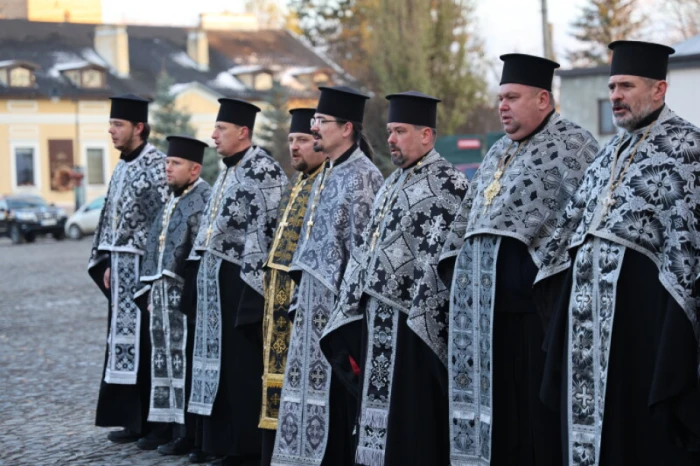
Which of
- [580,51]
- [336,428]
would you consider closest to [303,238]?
[336,428]

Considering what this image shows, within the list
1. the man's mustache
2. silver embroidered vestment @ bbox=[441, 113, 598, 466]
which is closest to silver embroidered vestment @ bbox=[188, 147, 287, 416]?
silver embroidered vestment @ bbox=[441, 113, 598, 466]

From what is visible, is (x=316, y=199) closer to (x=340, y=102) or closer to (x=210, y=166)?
(x=340, y=102)

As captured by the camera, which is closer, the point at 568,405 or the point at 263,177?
the point at 568,405

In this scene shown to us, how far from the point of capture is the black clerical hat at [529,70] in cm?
560

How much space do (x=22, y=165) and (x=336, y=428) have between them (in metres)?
48.4

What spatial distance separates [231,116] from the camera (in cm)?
793

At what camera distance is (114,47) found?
56969 millimetres

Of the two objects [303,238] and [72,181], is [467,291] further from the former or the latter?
[72,181]

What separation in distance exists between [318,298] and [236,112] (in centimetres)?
168

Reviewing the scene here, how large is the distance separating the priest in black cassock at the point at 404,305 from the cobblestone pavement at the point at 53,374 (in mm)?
2174

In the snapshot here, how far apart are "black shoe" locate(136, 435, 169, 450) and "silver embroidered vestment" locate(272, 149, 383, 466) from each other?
5.65 feet

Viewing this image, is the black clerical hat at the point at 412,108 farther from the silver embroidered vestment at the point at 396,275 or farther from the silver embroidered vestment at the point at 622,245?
the silver embroidered vestment at the point at 622,245

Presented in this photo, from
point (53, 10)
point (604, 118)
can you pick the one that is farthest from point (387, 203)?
point (53, 10)

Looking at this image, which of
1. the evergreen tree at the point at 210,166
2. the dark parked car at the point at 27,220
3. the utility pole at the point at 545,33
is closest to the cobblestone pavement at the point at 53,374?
the utility pole at the point at 545,33
